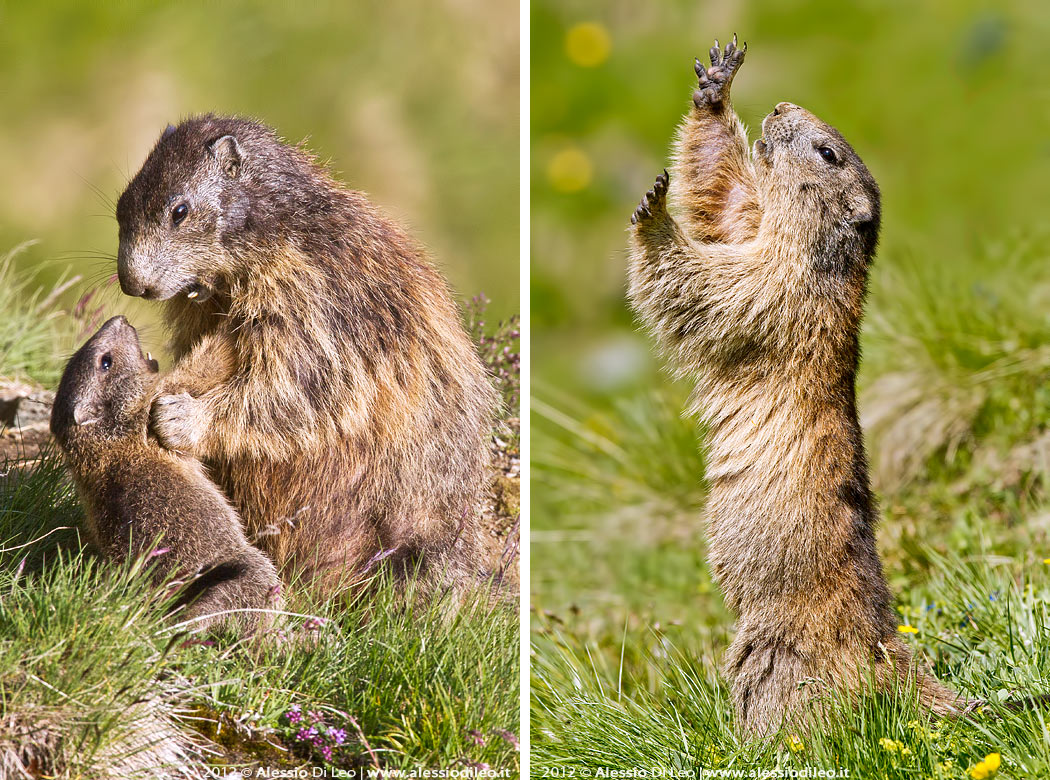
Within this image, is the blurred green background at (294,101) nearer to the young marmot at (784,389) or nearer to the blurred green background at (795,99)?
the young marmot at (784,389)

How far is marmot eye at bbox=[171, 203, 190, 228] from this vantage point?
383 centimetres

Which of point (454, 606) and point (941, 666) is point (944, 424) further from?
point (454, 606)

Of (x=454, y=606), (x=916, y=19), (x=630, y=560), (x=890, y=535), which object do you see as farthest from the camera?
(x=916, y=19)

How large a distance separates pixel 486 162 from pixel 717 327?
1001mm

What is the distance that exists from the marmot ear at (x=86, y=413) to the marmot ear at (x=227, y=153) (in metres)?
0.91

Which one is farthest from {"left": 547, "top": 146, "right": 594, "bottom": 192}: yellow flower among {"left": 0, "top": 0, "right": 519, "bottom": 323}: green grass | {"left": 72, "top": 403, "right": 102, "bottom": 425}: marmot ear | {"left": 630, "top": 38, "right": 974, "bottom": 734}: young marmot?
{"left": 72, "top": 403, "right": 102, "bottom": 425}: marmot ear

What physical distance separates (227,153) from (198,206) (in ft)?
0.69

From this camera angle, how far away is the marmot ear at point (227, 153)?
388 centimetres

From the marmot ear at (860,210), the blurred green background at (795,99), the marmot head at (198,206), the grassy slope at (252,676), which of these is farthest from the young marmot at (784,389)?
the blurred green background at (795,99)

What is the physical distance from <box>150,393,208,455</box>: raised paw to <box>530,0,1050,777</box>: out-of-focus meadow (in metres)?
1.54

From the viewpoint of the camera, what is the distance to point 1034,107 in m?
7.33

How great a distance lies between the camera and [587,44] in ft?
26.4

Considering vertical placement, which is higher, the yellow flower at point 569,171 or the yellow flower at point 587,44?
the yellow flower at point 587,44

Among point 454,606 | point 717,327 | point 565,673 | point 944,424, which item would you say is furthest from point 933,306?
point 454,606
